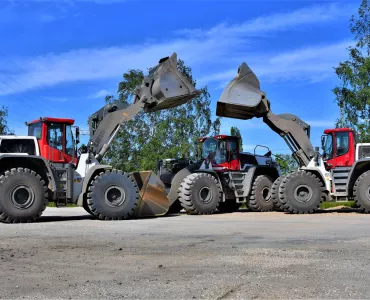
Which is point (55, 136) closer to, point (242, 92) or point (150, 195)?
point (150, 195)

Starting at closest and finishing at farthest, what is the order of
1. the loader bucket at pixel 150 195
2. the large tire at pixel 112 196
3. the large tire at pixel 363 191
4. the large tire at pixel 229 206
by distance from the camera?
the large tire at pixel 112 196, the loader bucket at pixel 150 195, the large tire at pixel 363 191, the large tire at pixel 229 206

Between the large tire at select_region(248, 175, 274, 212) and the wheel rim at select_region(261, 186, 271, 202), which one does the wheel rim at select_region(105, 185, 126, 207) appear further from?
the wheel rim at select_region(261, 186, 271, 202)

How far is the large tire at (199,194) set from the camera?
18266 mm

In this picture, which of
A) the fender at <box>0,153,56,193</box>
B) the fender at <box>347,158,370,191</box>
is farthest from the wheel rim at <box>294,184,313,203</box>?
the fender at <box>0,153,56,193</box>

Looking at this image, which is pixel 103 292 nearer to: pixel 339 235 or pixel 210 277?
pixel 210 277

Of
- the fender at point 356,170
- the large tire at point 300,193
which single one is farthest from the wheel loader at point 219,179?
the fender at point 356,170

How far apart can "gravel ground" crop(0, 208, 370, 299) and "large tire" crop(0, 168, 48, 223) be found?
2.89m

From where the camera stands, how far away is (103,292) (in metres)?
5.34

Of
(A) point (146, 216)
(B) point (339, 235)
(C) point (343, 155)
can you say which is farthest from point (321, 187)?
(B) point (339, 235)

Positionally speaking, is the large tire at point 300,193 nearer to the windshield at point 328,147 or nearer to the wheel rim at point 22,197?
the windshield at point 328,147

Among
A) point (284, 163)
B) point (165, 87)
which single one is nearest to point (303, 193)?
point (165, 87)

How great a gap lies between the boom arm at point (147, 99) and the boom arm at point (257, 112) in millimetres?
1772

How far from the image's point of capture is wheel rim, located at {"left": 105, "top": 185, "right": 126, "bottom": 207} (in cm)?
1551

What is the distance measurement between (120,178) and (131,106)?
9.31 ft
